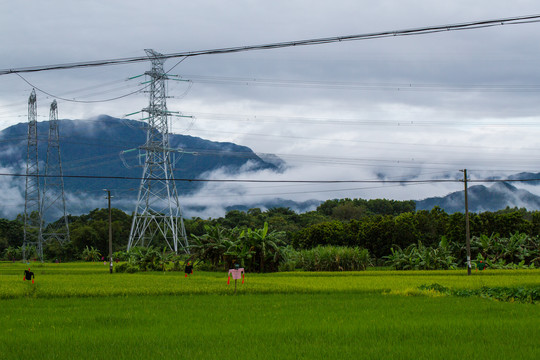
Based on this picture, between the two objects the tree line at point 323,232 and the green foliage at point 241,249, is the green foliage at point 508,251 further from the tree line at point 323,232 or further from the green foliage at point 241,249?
the green foliage at point 241,249

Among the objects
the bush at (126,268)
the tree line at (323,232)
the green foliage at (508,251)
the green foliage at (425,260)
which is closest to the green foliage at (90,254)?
the tree line at (323,232)

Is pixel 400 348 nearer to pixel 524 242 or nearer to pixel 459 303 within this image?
pixel 459 303

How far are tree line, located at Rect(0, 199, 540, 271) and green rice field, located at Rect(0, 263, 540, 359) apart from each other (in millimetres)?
21123

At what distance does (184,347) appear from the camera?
13133 millimetres

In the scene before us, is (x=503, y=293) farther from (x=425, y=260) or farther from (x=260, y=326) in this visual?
(x=425, y=260)

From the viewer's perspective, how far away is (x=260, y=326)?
16.0 meters

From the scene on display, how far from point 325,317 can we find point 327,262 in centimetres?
3020

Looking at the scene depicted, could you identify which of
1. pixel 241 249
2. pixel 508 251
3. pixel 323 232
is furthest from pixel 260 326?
pixel 323 232

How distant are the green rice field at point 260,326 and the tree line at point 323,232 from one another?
21.1 metres

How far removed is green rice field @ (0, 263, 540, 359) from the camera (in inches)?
495

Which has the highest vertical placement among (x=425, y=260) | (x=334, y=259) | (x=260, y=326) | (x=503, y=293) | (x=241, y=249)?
(x=241, y=249)

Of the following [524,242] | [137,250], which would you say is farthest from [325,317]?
[524,242]

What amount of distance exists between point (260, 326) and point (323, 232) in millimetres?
52399

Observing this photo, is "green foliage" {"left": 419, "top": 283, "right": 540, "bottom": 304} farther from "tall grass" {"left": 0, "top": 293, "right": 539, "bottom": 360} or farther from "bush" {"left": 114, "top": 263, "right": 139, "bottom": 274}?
"bush" {"left": 114, "top": 263, "right": 139, "bottom": 274}
